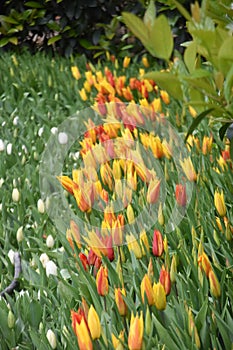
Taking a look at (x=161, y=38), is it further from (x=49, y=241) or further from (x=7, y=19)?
(x=7, y=19)

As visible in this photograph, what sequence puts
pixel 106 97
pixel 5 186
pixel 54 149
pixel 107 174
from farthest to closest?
pixel 106 97
pixel 54 149
pixel 5 186
pixel 107 174

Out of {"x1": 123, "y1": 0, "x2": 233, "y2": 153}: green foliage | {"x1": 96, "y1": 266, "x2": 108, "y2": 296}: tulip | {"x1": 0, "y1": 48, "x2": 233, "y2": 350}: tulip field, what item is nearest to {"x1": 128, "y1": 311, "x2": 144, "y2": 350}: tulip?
Answer: {"x1": 0, "y1": 48, "x2": 233, "y2": 350}: tulip field

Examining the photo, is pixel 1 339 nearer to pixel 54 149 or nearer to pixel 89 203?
pixel 89 203

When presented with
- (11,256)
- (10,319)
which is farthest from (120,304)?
(11,256)

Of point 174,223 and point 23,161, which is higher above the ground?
point 174,223

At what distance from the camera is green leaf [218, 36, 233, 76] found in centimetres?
96

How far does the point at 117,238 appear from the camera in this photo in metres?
1.59

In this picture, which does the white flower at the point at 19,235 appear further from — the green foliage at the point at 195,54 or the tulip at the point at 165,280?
the green foliage at the point at 195,54

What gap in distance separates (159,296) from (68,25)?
536 cm

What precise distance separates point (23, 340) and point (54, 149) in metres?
1.44

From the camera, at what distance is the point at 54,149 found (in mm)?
2906

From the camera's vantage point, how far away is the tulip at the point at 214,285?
141cm

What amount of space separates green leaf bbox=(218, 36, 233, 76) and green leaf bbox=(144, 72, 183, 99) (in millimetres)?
73

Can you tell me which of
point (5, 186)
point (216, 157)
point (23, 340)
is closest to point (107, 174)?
point (216, 157)
